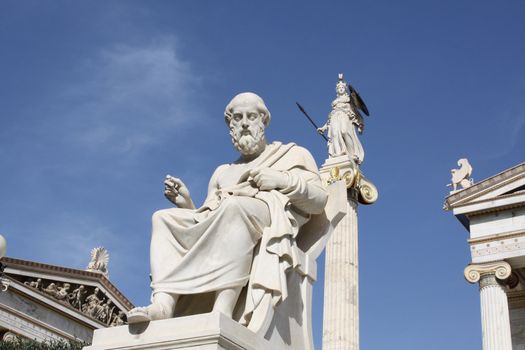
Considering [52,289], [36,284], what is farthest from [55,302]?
[36,284]

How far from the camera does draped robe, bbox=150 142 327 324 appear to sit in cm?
489

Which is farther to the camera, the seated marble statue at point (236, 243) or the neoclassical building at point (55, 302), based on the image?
the neoclassical building at point (55, 302)

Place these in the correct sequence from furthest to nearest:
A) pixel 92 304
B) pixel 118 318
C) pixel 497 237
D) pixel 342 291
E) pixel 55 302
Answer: pixel 118 318 → pixel 92 304 → pixel 55 302 → pixel 497 237 → pixel 342 291

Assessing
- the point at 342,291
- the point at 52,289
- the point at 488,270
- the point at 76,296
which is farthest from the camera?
the point at 76,296

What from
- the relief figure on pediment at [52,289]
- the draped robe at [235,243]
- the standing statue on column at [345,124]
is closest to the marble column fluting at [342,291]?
the standing statue on column at [345,124]

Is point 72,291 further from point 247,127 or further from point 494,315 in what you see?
point 247,127

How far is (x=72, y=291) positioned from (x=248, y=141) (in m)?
27.0

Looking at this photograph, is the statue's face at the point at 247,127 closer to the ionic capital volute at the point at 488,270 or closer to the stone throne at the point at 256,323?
the stone throne at the point at 256,323

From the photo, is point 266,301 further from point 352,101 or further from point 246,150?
point 352,101

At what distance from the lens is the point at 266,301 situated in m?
4.85

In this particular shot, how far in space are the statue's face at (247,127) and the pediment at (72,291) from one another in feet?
78.0

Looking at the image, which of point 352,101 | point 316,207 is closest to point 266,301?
point 316,207

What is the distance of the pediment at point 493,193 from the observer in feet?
74.7

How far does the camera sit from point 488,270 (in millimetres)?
22297
